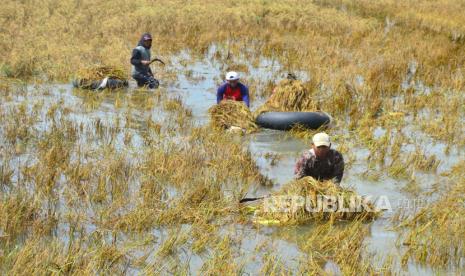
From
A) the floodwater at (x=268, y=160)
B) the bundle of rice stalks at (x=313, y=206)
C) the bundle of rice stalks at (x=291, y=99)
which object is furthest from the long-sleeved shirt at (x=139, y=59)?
the bundle of rice stalks at (x=313, y=206)

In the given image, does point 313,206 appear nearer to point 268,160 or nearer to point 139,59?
point 268,160

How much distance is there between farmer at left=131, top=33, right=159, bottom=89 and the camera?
11.6m

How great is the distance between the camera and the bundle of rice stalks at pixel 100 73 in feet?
37.5

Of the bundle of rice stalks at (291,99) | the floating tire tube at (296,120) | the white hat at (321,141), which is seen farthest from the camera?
the bundle of rice stalks at (291,99)

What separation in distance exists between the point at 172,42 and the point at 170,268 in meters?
12.1

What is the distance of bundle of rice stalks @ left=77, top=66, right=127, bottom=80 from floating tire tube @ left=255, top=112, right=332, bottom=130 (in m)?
3.72

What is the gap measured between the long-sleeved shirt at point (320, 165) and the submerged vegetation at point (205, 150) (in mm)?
242

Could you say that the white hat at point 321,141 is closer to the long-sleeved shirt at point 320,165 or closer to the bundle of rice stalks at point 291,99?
the long-sleeved shirt at point 320,165

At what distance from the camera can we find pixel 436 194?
22.4 ft

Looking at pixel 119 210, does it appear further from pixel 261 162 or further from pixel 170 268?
pixel 261 162

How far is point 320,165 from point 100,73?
626 cm

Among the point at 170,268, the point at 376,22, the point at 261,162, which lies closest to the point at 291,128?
the point at 261,162

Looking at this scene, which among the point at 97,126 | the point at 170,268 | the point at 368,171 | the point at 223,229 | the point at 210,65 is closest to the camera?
the point at 170,268

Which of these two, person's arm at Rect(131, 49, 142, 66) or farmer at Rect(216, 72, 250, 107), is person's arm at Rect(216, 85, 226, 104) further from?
person's arm at Rect(131, 49, 142, 66)
